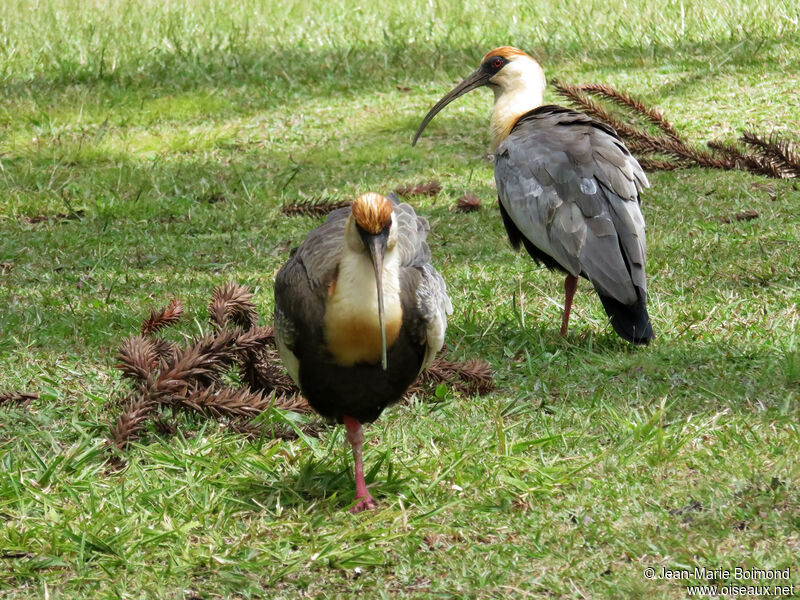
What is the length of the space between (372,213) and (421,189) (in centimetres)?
441

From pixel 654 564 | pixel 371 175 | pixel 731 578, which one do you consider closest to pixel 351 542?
pixel 654 564

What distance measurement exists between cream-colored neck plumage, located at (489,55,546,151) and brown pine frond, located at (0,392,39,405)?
3177 millimetres

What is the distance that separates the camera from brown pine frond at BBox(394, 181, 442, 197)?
25.4ft

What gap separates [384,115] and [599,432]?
5890 millimetres

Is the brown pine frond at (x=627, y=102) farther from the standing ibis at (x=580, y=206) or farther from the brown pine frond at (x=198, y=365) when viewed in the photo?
the brown pine frond at (x=198, y=365)

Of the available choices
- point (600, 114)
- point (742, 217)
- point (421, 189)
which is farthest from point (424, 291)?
point (421, 189)

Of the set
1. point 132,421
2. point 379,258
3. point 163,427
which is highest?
point 379,258

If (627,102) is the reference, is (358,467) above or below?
below

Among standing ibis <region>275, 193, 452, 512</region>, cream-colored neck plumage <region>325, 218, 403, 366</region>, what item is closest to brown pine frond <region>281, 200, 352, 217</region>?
standing ibis <region>275, 193, 452, 512</region>

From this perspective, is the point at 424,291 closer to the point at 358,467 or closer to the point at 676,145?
the point at 358,467

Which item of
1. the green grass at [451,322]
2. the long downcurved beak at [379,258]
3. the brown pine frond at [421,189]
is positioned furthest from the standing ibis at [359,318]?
the brown pine frond at [421,189]

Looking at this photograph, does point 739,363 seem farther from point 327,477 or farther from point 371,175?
point 371,175

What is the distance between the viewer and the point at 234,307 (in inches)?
188

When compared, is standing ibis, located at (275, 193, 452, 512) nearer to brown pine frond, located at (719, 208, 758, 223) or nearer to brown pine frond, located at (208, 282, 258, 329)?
brown pine frond, located at (208, 282, 258, 329)
